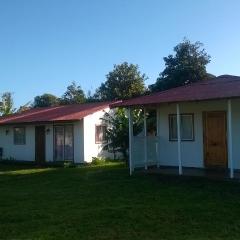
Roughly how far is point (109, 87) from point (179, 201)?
41.2m

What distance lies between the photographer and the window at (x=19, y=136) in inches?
1175

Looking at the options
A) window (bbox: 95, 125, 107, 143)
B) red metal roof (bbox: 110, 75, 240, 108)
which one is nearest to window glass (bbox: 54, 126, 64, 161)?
window (bbox: 95, 125, 107, 143)

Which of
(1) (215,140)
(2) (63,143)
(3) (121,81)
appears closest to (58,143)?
(2) (63,143)

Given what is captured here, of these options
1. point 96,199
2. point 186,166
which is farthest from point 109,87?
point 96,199

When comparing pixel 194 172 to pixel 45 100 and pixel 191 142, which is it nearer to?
pixel 191 142

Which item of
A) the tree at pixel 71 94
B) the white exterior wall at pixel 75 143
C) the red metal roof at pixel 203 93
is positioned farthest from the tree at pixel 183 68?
the tree at pixel 71 94

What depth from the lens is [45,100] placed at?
7150cm

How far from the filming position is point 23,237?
29.8ft

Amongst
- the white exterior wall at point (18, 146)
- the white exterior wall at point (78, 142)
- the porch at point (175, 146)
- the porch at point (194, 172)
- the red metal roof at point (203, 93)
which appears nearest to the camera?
the red metal roof at point (203, 93)

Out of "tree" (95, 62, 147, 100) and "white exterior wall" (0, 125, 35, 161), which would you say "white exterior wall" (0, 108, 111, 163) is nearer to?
"white exterior wall" (0, 125, 35, 161)

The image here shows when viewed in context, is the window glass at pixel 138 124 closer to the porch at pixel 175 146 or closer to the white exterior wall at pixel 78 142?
the white exterior wall at pixel 78 142

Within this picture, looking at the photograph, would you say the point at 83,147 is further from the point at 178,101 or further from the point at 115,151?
the point at 178,101

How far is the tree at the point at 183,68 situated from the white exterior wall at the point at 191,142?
52.9ft

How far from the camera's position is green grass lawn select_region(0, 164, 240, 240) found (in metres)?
9.35
